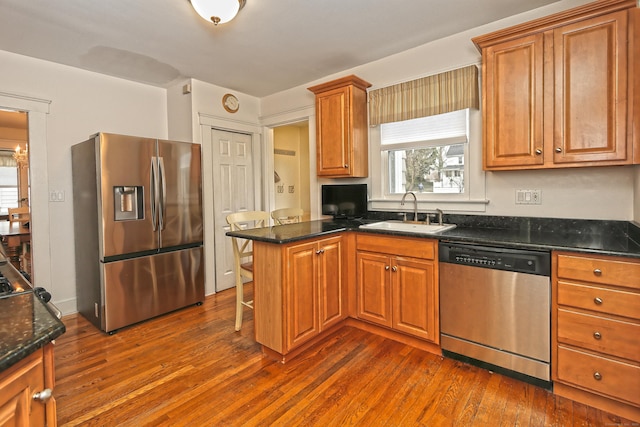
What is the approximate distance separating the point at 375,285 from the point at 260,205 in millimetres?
2339

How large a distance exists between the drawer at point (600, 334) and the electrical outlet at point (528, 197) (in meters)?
0.91

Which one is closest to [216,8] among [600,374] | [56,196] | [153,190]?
[153,190]

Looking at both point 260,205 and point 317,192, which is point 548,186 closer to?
point 317,192

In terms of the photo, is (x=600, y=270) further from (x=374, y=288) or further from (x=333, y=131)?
(x=333, y=131)

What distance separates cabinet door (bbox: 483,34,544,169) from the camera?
218 centimetres

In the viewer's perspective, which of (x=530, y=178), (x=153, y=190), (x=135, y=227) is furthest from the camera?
(x=153, y=190)

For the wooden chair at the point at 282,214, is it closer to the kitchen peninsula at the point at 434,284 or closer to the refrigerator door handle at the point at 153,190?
the kitchen peninsula at the point at 434,284

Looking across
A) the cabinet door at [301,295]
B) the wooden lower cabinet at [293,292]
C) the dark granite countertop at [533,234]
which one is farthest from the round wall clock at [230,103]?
the cabinet door at [301,295]

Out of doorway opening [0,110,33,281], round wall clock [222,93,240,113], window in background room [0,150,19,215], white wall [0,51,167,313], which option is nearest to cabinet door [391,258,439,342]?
round wall clock [222,93,240,113]

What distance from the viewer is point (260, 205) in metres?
4.50

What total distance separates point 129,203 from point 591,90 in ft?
12.0

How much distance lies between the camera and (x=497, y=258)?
6.77 ft

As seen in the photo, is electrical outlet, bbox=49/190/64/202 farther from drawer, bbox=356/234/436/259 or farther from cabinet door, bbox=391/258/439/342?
cabinet door, bbox=391/258/439/342

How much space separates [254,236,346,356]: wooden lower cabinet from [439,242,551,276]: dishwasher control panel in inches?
35.2
